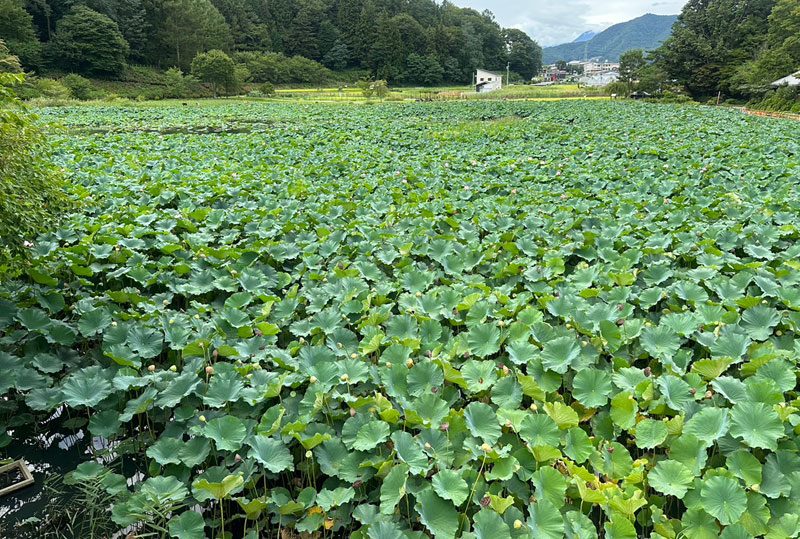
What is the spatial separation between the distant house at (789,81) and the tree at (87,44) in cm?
4988

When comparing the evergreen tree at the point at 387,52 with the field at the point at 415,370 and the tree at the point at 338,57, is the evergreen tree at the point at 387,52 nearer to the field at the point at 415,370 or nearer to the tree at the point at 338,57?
the tree at the point at 338,57

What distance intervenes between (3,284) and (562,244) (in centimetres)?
495

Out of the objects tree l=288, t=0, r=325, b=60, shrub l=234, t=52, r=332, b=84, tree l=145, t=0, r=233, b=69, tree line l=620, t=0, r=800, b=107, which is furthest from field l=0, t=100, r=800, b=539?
tree l=288, t=0, r=325, b=60

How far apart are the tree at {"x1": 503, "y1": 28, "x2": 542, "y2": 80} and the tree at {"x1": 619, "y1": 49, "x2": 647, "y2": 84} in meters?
49.9

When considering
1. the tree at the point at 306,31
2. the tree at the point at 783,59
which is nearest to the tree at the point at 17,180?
the tree at the point at 783,59

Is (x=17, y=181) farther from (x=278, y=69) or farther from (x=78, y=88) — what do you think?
(x=278, y=69)

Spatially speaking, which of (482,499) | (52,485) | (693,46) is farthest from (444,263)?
(693,46)

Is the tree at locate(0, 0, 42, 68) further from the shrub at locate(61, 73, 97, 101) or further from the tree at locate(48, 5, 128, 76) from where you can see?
the shrub at locate(61, 73, 97, 101)

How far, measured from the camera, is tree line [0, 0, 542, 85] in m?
42.4

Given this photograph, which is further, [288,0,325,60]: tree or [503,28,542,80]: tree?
[503,28,542,80]: tree

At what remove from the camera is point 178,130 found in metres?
17.5

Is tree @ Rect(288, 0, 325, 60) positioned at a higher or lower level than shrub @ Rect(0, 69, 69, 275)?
higher

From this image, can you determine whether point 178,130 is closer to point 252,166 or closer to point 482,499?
point 252,166

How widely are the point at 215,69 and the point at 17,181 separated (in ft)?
132
